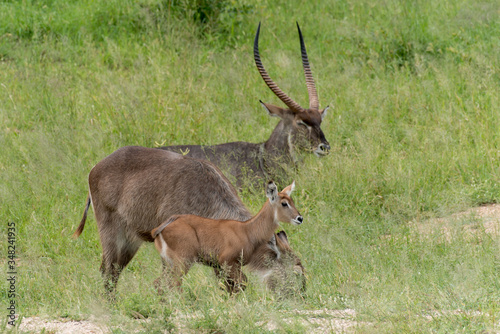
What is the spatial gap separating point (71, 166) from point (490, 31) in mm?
5778

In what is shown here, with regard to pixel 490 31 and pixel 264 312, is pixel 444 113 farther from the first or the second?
pixel 264 312

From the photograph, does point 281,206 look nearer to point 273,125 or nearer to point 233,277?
point 233,277

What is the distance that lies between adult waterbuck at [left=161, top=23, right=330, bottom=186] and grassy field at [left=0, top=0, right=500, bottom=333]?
201 mm

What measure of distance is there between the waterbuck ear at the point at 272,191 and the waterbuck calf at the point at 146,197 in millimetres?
334

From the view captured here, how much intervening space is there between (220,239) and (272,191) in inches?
17.2

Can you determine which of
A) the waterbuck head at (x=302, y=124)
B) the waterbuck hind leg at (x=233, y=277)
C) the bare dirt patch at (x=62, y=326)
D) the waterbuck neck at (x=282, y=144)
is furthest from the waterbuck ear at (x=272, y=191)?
the waterbuck neck at (x=282, y=144)

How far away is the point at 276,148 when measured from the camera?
275 inches

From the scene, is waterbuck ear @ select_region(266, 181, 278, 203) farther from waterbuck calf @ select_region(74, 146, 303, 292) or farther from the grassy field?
the grassy field

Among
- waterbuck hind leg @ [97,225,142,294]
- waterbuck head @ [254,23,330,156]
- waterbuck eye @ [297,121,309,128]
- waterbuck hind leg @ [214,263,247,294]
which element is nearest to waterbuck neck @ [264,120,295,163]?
waterbuck head @ [254,23,330,156]

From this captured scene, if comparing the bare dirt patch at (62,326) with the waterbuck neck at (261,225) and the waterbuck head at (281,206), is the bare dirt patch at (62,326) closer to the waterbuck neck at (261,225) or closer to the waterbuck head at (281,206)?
the waterbuck neck at (261,225)

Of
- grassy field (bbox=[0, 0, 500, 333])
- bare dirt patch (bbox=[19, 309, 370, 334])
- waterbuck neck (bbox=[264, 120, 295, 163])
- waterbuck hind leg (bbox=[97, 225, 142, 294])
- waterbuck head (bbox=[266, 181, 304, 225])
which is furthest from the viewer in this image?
waterbuck neck (bbox=[264, 120, 295, 163])

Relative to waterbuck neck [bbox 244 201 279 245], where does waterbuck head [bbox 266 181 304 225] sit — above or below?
above

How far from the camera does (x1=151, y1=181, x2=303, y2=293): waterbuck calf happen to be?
404 centimetres

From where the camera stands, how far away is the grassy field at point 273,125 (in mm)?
3807
